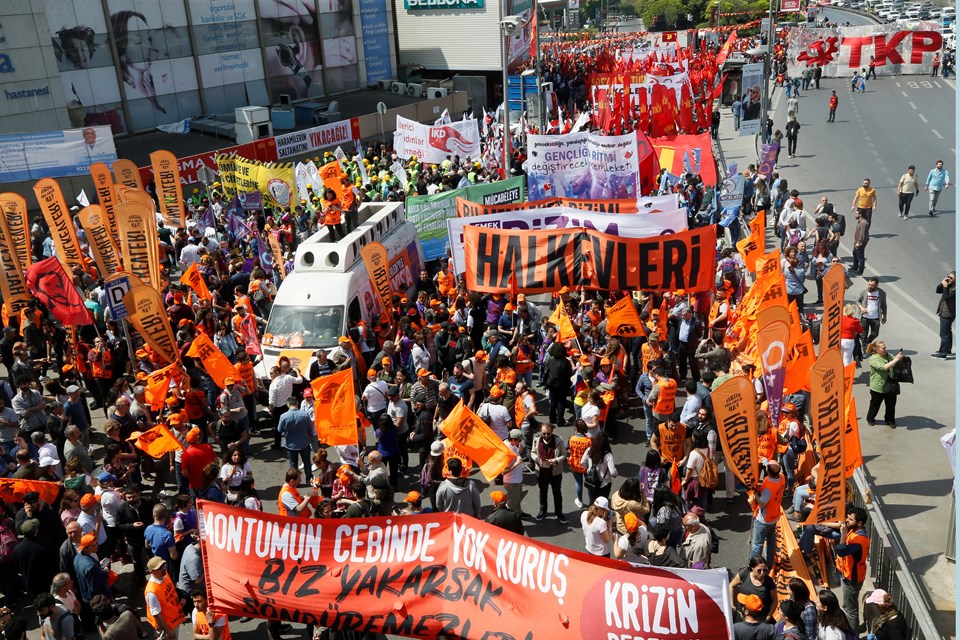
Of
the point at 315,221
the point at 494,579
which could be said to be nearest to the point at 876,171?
the point at 315,221

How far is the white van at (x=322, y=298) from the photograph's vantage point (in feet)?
46.1

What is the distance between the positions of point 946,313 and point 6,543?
44.7ft

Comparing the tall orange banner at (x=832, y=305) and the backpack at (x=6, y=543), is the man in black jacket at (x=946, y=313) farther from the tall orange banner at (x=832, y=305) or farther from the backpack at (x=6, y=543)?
the backpack at (x=6, y=543)

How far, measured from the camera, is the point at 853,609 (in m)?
8.50

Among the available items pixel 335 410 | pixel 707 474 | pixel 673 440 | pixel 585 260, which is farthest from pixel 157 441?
pixel 585 260

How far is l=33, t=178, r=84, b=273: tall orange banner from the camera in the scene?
17562 mm

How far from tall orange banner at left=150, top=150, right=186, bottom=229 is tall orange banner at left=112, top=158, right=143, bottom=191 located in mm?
450

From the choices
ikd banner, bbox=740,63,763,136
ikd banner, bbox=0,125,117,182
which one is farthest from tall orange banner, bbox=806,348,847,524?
ikd banner, bbox=0,125,117,182

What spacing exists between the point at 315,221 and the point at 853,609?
53.1 ft

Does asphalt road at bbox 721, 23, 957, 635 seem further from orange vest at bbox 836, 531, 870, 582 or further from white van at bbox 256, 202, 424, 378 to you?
white van at bbox 256, 202, 424, 378

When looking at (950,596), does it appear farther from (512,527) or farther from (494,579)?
(494,579)

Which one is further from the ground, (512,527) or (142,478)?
(512,527)

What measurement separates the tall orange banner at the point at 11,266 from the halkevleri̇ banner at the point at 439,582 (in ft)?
36.7

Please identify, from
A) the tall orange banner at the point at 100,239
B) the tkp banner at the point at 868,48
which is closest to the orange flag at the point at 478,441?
the tall orange banner at the point at 100,239
